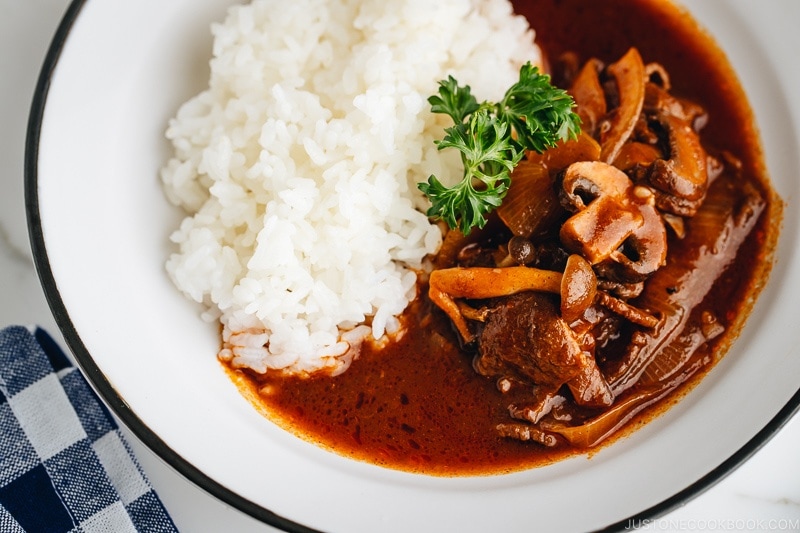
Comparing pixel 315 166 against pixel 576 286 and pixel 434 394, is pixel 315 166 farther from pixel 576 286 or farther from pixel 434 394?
pixel 576 286

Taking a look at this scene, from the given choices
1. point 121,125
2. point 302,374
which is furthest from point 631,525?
point 121,125

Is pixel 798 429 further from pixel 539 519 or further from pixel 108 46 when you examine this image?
pixel 108 46

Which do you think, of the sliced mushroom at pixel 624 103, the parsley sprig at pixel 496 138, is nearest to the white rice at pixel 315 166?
the parsley sprig at pixel 496 138

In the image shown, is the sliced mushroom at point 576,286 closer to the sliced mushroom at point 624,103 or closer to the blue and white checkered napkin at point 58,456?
the sliced mushroom at point 624,103

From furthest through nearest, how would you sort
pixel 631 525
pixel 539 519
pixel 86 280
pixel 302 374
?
pixel 302 374 < pixel 86 280 < pixel 539 519 < pixel 631 525

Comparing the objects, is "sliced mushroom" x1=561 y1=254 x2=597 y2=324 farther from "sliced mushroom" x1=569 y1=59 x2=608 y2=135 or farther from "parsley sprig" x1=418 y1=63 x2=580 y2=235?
"sliced mushroom" x1=569 y1=59 x2=608 y2=135

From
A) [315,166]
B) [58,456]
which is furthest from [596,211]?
[58,456]
